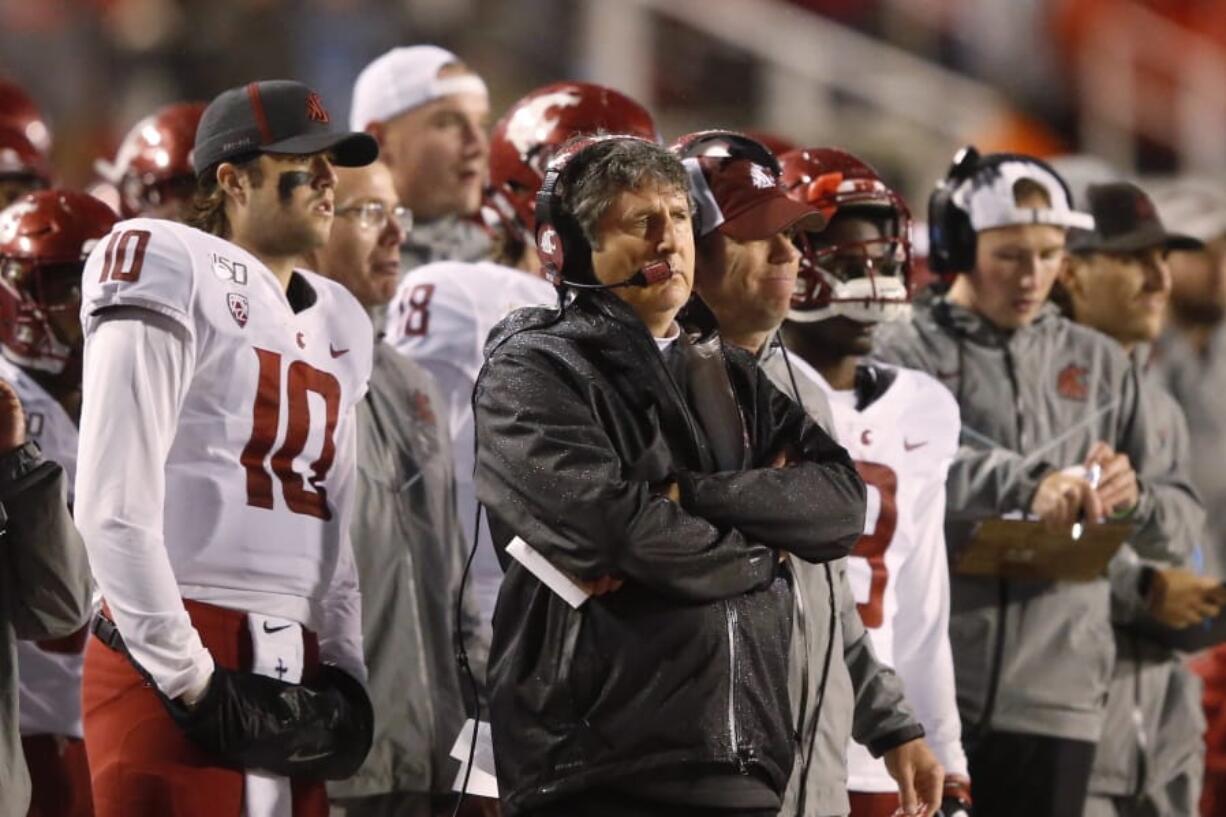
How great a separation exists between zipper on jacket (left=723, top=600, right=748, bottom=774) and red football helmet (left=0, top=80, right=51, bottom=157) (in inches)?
147

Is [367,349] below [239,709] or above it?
above

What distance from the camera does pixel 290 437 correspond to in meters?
3.77

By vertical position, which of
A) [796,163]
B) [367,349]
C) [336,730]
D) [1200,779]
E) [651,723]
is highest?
[796,163]

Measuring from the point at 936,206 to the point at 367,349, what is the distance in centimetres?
180

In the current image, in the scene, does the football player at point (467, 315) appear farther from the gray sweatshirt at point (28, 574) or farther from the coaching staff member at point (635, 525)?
the coaching staff member at point (635, 525)

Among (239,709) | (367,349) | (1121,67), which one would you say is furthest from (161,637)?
(1121,67)

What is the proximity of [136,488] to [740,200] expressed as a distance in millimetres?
1071

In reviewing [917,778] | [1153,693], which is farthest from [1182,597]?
[917,778]

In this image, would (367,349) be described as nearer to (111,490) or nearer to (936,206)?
(111,490)

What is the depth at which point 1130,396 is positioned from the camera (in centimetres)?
545

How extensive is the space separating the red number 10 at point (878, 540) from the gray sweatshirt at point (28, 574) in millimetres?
1451

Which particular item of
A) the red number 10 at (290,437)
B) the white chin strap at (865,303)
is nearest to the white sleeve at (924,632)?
the white chin strap at (865,303)

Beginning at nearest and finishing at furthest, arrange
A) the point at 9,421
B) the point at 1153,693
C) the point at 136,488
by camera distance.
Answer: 1. the point at 136,488
2. the point at 9,421
3. the point at 1153,693

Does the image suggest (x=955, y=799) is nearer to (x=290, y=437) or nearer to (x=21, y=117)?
(x=290, y=437)
